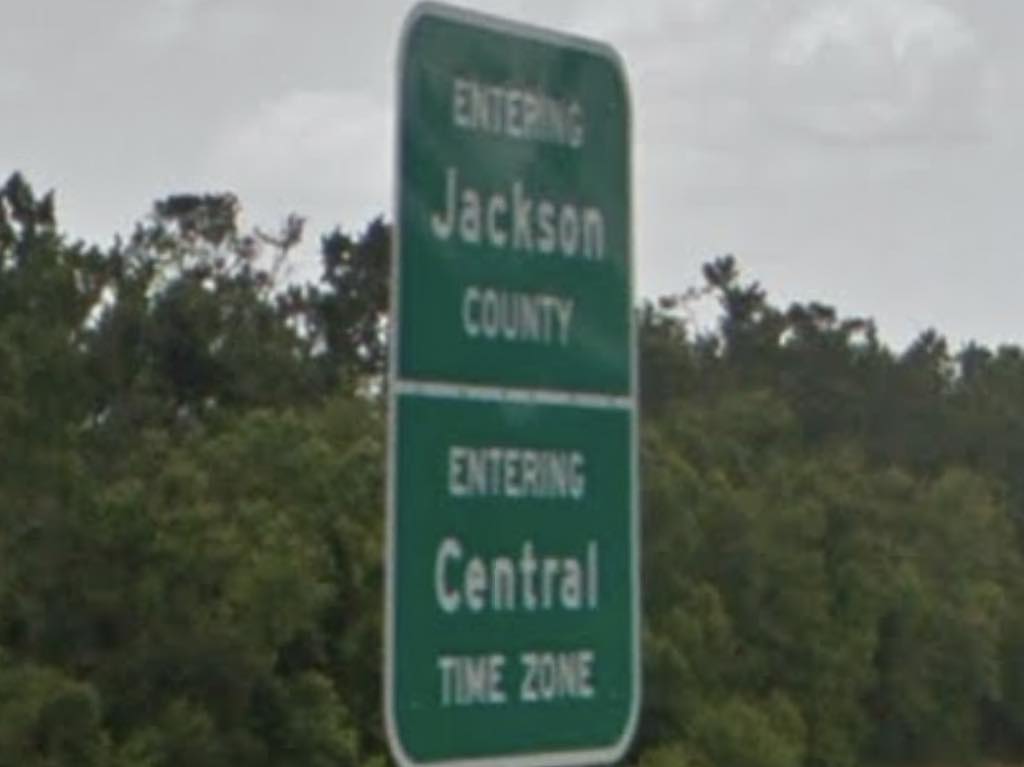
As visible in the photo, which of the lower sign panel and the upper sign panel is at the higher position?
the upper sign panel

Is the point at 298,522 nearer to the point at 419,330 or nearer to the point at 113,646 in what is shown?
the point at 113,646

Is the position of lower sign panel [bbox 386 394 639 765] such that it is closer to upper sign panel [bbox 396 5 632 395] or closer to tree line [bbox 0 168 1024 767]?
upper sign panel [bbox 396 5 632 395]

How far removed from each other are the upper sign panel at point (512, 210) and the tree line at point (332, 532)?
58.0 feet

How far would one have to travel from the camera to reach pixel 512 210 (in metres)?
5.04

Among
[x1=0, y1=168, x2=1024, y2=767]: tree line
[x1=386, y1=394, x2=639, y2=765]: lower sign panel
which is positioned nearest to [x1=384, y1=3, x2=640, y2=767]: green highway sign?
[x1=386, y1=394, x2=639, y2=765]: lower sign panel

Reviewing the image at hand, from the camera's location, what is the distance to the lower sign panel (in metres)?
4.86

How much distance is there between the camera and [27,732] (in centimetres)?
3669

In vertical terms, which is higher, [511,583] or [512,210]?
[512,210]

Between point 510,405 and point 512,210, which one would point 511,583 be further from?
point 512,210

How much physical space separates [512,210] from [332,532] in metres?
40.2

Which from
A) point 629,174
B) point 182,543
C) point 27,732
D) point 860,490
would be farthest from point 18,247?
point 629,174

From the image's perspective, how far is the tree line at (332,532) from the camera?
4012cm

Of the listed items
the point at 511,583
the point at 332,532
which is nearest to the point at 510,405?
the point at 511,583

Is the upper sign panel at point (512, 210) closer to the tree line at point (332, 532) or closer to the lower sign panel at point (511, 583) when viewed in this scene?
the lower sign panel at point (511, 583)
